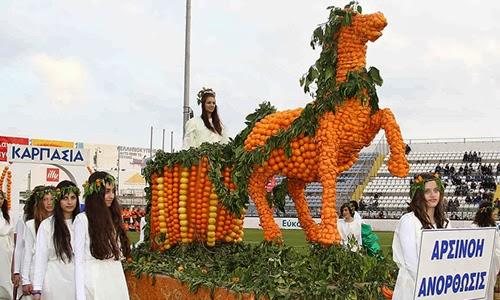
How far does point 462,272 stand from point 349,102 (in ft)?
7.59

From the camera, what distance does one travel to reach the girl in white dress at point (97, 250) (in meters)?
4.57

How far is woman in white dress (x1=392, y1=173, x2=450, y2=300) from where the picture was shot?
4.19 metres

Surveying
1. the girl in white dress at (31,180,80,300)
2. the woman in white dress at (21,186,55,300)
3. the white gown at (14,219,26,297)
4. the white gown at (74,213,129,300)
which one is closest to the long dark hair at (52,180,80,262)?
the girl in white dress at (31,180,80,300)

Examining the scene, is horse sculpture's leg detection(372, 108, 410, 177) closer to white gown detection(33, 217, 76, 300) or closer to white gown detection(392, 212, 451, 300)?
white gown detection(392, 212, 451, 300)

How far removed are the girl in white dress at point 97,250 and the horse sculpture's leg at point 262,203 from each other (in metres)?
2.16

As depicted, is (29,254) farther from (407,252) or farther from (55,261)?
(407,252)

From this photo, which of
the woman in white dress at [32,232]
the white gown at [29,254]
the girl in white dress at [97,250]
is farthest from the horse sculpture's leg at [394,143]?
the white gown at [29,254]

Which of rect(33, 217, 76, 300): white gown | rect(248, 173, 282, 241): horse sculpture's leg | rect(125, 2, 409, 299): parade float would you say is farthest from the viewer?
rect(248, 173, 282, 241): horse sculpture's leg

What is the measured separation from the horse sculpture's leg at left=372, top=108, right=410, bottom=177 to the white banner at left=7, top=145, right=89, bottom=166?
5.75 m

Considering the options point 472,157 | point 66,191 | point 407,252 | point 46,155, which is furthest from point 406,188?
point 407,252

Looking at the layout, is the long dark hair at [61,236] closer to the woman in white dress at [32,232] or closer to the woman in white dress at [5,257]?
the woman in white dress at [32,232]

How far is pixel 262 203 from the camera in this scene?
690 cm

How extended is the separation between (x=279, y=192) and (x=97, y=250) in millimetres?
2977

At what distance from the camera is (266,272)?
589 cm
